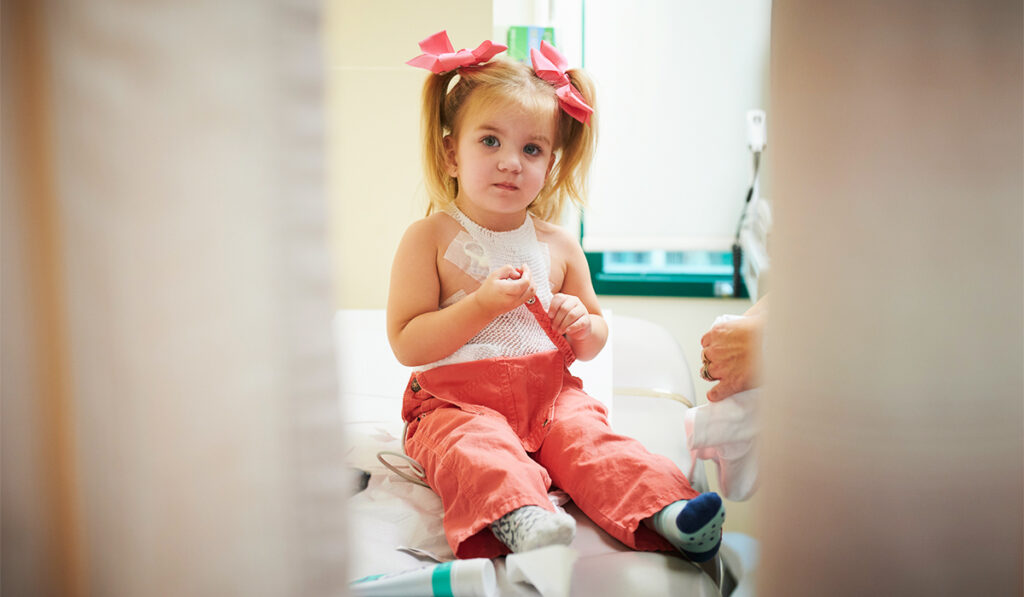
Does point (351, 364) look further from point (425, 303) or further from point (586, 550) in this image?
point (586, 550)

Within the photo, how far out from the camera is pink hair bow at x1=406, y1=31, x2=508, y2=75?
1.08 meters

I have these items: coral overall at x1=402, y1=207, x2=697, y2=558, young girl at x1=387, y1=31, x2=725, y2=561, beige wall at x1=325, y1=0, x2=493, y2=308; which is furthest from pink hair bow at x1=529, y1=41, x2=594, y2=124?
beige wall at x1=325, y1=0, x2=493, y2=308

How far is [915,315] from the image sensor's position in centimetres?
43

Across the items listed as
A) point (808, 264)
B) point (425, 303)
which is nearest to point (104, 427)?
point (808, 264)

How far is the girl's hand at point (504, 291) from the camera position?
3.01 ft

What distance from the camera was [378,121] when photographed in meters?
1.81

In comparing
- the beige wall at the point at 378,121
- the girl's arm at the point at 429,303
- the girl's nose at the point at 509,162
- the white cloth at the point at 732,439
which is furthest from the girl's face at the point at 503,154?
the beige wall at the point at 378,121

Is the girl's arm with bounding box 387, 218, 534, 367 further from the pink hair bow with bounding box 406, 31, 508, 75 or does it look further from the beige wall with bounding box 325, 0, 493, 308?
the beige wall with bounding box 325, 0, 493, 308

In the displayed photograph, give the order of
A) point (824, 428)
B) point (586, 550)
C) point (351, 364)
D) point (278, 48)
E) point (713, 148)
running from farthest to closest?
point (713, 148) → point (351, 364) → point (586, 550) → point (824, 428) → point (278, 48)

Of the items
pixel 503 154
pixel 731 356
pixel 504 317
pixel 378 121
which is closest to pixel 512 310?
pixel 504 317

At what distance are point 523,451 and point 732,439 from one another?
245 millimetres

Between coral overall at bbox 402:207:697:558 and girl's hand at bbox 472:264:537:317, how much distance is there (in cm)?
12

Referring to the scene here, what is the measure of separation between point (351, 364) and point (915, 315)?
3.61 feet

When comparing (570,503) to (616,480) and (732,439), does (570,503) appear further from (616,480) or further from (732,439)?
(732,439)
